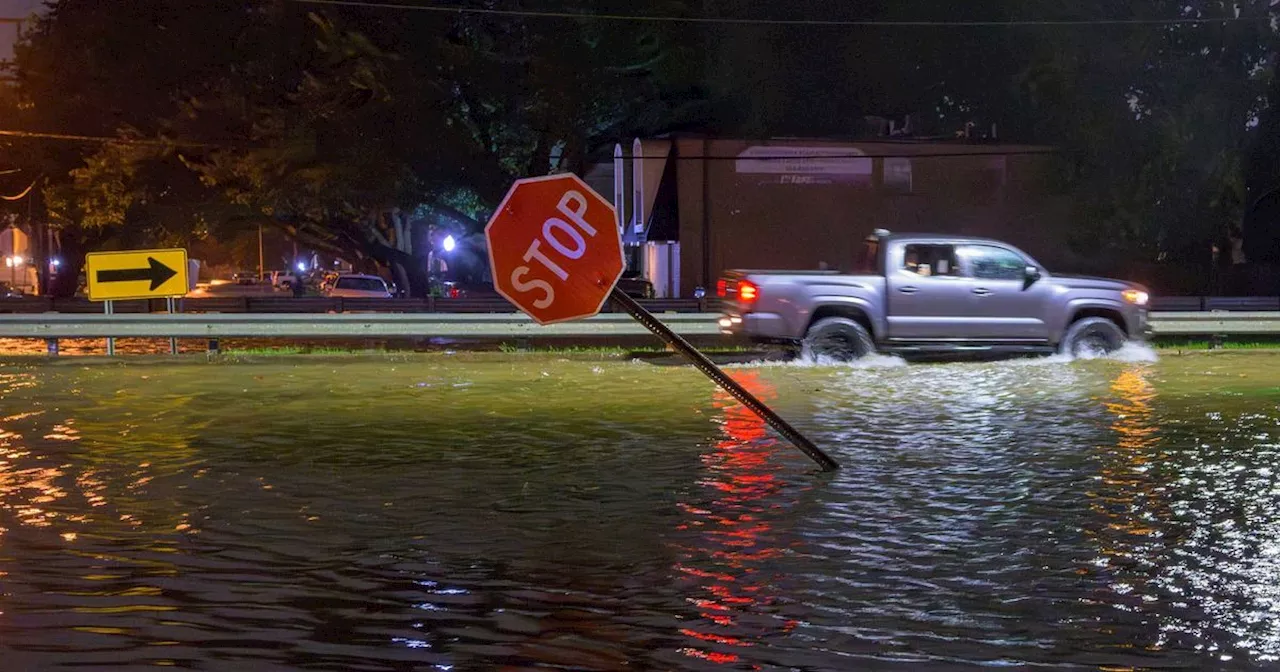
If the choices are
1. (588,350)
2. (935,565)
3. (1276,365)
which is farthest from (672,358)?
(935,565)

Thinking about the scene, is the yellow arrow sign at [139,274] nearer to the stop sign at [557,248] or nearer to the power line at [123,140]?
Result: the stop sign at [557,248]

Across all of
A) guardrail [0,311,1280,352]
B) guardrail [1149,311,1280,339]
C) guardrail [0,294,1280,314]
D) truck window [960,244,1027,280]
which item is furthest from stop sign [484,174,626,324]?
guardrail [0,294,1280,314]

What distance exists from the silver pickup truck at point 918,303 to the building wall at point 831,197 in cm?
2439

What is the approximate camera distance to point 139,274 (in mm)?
24016

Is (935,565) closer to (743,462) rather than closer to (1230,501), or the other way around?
(1230,501)

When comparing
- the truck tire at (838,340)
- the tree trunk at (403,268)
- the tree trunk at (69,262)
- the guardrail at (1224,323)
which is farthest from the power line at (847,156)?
the tree trunk at (69,262)

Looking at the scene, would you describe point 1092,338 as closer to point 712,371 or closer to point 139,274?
point 712,371

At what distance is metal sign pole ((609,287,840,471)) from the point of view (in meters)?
10.4

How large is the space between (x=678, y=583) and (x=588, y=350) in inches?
687

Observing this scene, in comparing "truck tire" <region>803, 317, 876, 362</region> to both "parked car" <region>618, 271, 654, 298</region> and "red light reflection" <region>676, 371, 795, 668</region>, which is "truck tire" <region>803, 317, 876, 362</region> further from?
"parked car" <region>618, 271, 654, 298</region>

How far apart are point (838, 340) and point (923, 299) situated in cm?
130

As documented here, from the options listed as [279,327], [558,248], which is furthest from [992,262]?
[558,248]

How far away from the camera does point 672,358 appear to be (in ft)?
75.8

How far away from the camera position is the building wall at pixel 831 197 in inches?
1823
